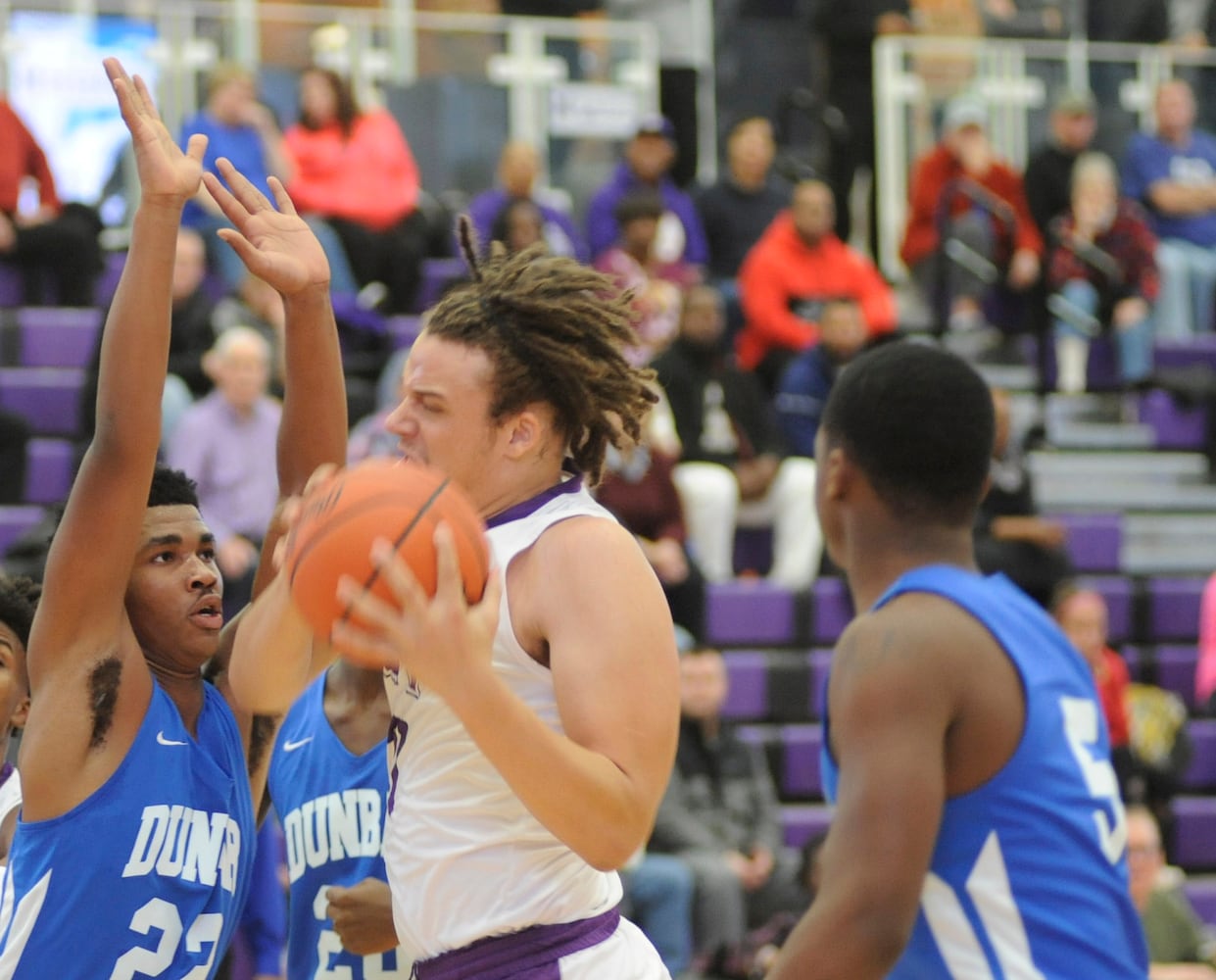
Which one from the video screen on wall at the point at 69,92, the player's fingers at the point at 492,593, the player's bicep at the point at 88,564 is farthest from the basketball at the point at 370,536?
the video screen on wall at the point at 69,92

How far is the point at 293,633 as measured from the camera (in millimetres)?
2736

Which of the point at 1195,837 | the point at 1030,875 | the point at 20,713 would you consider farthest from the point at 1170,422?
the point at 1030,875

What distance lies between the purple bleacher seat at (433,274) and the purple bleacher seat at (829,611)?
2.99 metres

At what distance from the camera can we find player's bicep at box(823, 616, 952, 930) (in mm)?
2623

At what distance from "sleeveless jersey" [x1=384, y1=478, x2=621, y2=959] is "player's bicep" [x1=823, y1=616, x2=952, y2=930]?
0.41m

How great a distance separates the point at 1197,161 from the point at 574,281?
10.8 metres

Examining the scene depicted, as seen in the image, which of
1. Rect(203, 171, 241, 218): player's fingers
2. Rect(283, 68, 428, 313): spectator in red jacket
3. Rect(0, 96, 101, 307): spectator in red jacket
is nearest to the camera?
Rect(203, 171, 241, 218): player's fingers

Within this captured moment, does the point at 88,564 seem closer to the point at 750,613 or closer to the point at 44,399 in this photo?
the point at 750,613

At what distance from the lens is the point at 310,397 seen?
3355 mm

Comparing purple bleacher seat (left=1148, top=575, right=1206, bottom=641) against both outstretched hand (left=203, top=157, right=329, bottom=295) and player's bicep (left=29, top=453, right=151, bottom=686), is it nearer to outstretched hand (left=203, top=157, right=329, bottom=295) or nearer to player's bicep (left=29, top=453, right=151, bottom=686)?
outstretched hand (left=203, top=157, right=329, bottom=295)

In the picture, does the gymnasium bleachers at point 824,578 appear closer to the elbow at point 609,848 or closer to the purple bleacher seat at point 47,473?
the purple bleacher seat at point 47,473

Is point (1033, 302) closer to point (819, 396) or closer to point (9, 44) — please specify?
point (819, 396)

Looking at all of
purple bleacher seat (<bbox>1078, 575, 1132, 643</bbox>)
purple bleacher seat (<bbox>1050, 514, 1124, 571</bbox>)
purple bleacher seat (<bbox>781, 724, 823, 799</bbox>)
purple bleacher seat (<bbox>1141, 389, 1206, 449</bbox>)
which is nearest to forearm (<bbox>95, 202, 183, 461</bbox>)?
purple bleacher seat (<bbox>781, 724, 823, 799</bbox>)

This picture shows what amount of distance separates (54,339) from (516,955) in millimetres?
7538
